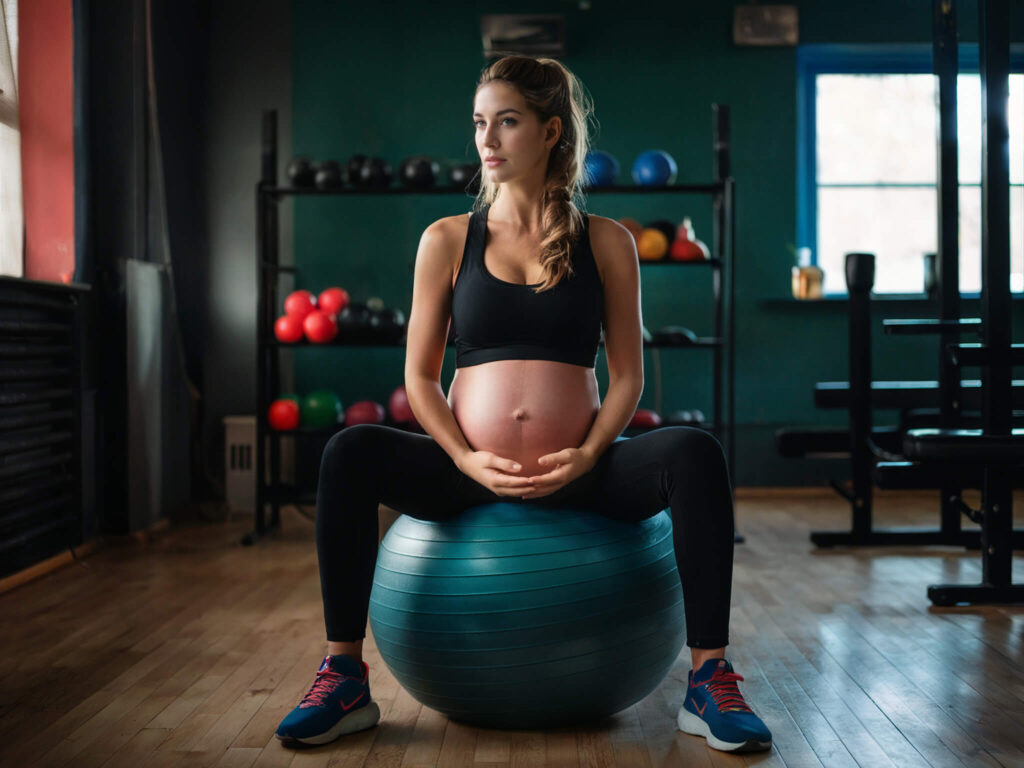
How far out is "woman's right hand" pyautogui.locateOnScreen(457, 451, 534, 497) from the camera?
151cm

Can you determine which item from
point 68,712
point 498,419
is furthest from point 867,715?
point 68,712

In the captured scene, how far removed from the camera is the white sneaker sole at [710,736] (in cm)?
148

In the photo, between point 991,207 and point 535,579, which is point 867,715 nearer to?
A: point 535,579

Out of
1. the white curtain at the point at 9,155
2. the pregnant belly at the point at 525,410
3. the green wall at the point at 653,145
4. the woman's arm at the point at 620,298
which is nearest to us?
the pregnant belly at the point at 525,410

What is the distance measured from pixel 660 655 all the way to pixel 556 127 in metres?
0.94

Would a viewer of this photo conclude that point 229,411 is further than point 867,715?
Yes

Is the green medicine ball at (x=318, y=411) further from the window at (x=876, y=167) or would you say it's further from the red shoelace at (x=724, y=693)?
the window at (x=876, y=167)

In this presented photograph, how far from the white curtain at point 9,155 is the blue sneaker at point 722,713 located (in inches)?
87.7

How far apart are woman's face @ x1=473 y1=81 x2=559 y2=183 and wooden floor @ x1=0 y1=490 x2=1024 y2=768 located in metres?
0.98

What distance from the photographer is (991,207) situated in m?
2.47

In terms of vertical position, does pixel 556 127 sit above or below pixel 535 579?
above

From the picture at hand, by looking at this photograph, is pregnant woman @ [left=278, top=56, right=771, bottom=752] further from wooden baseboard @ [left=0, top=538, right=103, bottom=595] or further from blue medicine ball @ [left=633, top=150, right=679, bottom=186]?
blue medicine ball @ [left=633, top=150, right=679, bottom=186]

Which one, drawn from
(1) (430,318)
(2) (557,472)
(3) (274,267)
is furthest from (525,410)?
(3) (274,267)

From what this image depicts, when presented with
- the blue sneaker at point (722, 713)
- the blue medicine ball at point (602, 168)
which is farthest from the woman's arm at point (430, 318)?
the blue medicine ball at point (602, 168)
